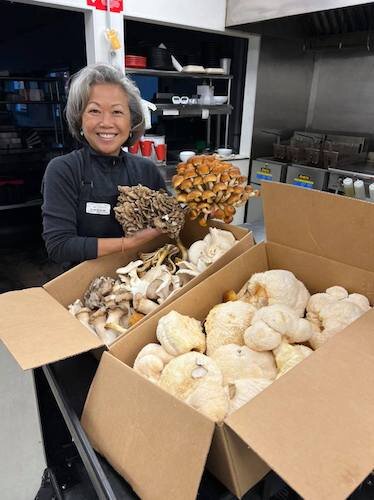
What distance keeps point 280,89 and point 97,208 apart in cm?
302

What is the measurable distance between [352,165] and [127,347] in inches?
121

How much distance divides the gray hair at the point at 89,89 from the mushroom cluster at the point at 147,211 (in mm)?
390

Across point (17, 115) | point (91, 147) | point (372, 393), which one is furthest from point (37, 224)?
point (372, 393)

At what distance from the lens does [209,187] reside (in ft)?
3.30

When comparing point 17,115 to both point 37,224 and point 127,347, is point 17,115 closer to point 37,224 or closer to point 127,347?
point 37,224

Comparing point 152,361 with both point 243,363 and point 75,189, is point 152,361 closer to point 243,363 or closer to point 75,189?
point 243,363

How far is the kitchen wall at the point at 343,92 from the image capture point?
336 cm

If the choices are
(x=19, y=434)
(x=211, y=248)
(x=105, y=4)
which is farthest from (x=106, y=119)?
(x=105, y=4)

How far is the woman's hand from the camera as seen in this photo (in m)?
1.07

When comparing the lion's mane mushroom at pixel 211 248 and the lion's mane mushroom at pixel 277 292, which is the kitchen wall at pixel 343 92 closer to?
the lion's mane mushroom at pixel 211 248

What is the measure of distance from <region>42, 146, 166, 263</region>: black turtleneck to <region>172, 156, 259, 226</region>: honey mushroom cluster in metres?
0.32

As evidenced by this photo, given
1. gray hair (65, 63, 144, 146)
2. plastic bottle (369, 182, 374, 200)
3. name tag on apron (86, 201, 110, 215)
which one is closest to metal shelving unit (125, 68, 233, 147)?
plastic bottle (369, 182, 374, 200)

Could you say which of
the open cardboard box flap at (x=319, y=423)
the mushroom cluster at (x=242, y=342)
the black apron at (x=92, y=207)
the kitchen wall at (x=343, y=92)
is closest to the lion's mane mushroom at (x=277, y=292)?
the mushroom cluster at (x=242, y=342)

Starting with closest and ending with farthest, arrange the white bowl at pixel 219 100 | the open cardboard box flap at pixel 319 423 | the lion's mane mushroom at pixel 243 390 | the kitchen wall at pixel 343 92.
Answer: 1. the open cardboard box flap at pixel 319 423
2. the lion's mane mushroom at pixel 243 390
3. the white bowl at pixel 219 100
4. the kitchen wall at pixel 343 92
